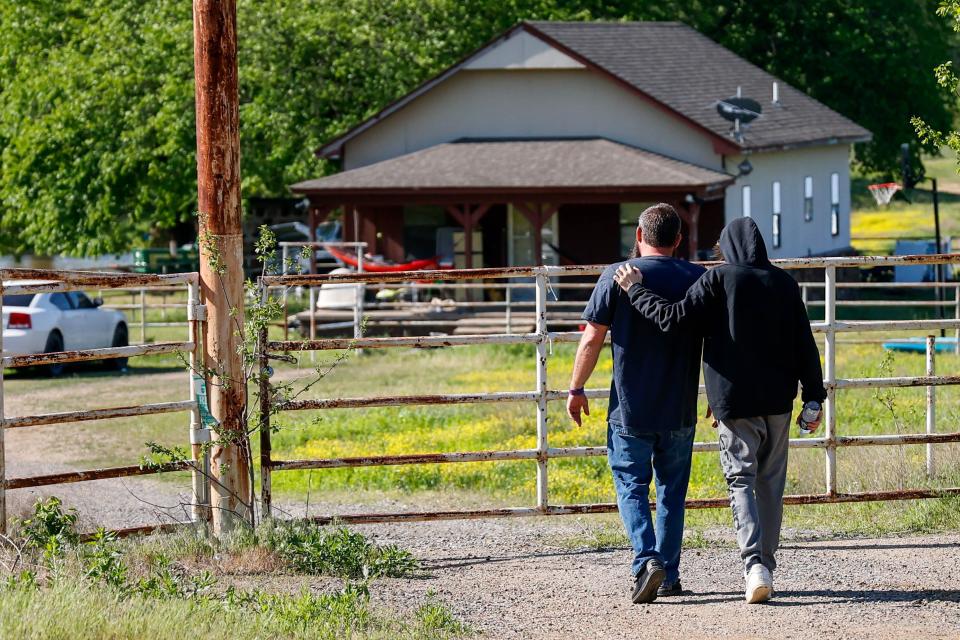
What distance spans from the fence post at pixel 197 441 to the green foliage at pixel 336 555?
0.51 metres

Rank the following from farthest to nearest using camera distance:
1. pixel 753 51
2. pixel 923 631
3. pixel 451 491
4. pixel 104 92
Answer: pixel 753 51 < pixel 104 92 < pixel 451 491 < pixel 923 631

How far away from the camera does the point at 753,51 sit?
4491 cm

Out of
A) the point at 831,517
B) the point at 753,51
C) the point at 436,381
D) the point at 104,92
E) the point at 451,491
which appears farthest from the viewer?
the point at 753,51

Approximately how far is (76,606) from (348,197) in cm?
2483

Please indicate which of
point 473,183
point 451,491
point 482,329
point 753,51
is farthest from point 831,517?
point 753,51

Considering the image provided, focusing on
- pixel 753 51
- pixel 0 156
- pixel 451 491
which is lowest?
pixel 451 491

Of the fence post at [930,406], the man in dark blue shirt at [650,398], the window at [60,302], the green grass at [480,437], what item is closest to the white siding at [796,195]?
the green grass at [480,437]

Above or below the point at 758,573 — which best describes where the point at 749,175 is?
above

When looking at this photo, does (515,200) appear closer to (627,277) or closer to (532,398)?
(532,398)

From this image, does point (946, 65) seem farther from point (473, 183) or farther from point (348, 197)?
point (348, 197)

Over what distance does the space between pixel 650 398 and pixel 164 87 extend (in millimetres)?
29936

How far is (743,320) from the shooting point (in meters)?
6.86

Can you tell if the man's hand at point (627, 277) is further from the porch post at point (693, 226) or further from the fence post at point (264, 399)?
the porch post at point (693, 226)

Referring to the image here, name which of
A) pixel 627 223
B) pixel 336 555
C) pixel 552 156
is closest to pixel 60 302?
pixel 552 156
